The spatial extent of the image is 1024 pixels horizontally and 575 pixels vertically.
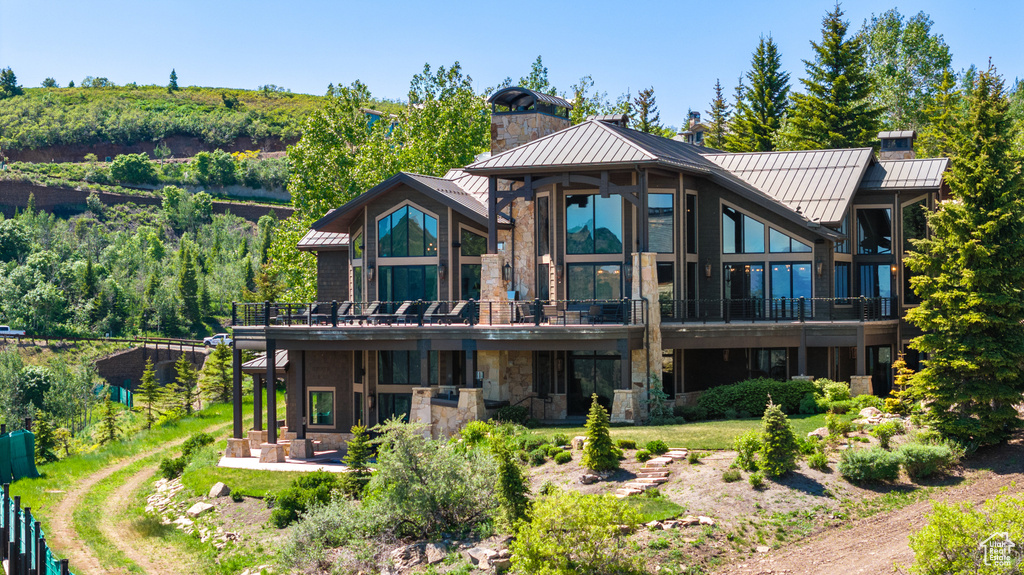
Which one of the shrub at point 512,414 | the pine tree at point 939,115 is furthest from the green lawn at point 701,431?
the pine tree at point 939,115

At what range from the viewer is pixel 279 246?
47500 millimetres

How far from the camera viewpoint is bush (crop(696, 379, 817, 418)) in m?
26.7

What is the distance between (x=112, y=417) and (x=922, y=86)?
39.8 metres

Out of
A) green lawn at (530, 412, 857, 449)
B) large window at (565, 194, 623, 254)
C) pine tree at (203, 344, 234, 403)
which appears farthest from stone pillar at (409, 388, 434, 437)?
pine tree at (203, 344, 234, 403)

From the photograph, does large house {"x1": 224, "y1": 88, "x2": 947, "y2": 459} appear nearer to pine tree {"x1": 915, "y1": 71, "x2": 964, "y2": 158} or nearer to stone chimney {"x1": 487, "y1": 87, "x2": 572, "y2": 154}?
stone chimney {"x1": 487, "y1": 87, "x2": 572, "y2": 154}

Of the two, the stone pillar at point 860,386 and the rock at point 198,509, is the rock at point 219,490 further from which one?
the stone pillar at point 860,386

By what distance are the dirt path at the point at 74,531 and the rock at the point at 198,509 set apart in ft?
6.13

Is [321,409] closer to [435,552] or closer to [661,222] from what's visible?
[661,222]

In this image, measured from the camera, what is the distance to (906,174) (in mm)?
32594

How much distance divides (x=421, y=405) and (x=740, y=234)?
10803mm

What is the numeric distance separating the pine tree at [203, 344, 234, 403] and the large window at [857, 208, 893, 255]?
2857cm

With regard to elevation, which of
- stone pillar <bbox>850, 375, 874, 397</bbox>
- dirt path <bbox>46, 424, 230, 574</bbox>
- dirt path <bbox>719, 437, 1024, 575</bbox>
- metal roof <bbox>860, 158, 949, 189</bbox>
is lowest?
dirt path <bbox>46, 424, 230, 574</bbox>

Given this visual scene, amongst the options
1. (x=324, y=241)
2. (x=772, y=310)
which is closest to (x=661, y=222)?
(x=772, y=310)

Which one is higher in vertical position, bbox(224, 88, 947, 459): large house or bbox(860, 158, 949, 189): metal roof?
bbox(860, 158, 949, 189): metal roof
